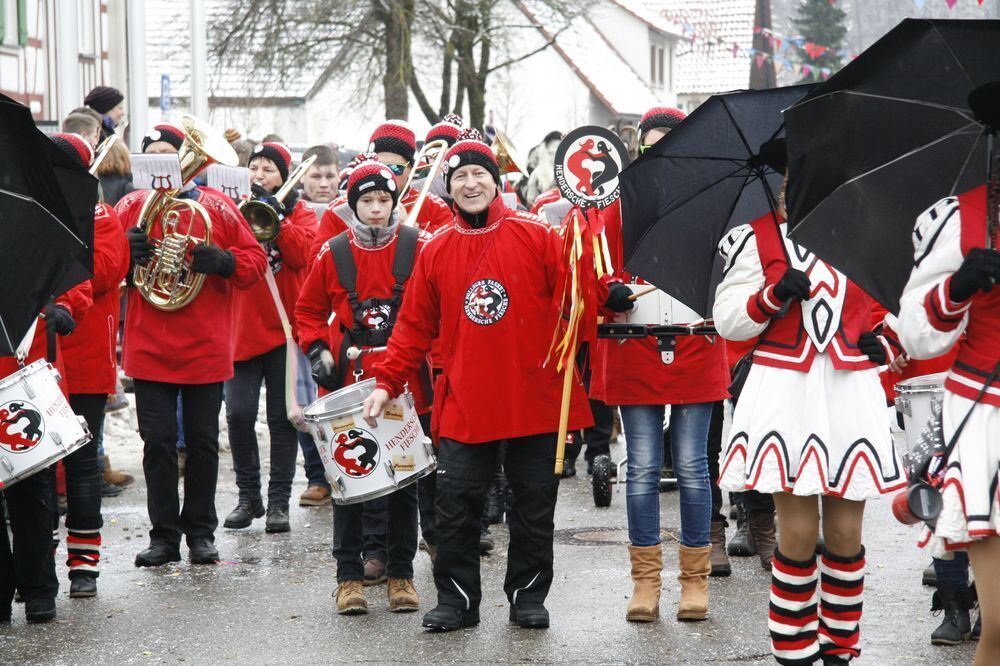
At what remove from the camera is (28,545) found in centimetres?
694

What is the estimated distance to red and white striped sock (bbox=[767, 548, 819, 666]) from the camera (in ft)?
17.9

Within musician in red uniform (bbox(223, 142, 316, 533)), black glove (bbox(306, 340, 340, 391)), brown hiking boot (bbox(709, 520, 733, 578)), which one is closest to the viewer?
black glove (bbox(306, 340, 340, 391))

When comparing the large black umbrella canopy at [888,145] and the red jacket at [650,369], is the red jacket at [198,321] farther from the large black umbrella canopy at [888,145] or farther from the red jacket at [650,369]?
the large black umbrella canopy at [888,145]

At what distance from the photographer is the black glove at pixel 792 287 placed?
537 centimetres

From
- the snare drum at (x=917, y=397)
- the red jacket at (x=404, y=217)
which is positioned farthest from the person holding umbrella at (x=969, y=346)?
the red jacket at (x=404, y=217)

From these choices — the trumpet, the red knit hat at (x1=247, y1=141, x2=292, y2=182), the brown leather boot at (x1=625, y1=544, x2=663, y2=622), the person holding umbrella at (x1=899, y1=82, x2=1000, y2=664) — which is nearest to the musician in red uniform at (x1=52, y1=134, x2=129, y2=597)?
the trumpet

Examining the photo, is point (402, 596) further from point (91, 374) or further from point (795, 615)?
point (795, 615)

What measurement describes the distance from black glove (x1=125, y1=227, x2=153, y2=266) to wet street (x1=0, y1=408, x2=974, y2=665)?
63.6 inches

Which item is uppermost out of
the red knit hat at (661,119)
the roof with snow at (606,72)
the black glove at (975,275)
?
the roof with snow at (606,72)

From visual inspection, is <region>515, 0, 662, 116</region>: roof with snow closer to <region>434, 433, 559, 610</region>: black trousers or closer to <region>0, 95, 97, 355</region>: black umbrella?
<region>434, 433, 559, 610</region>: black trousers

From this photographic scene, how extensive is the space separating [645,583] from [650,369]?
0.95 meters

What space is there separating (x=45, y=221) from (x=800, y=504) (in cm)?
316

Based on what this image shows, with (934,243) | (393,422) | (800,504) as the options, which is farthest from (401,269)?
(934,243)

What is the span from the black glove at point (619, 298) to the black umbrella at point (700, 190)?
452 mm
